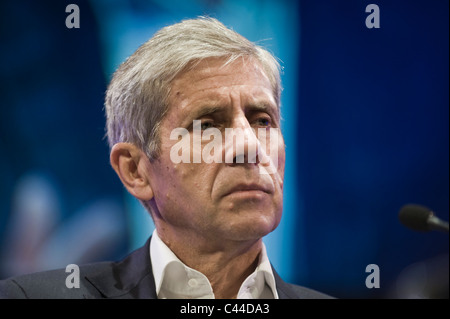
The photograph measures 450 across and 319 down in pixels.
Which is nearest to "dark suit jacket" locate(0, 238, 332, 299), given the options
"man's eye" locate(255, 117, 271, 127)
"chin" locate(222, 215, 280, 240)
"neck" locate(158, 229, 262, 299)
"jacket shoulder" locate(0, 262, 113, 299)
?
"jacket shoulder" locate(0, 262, 113, 299)

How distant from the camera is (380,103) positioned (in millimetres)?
2799

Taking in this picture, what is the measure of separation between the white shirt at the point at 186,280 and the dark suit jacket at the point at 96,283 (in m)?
0.04

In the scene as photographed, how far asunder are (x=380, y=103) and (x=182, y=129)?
4.30 ft

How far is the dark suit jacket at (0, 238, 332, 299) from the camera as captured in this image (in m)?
1.93

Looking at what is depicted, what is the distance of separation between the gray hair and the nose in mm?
259

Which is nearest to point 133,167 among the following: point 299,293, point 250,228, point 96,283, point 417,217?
point 96,283

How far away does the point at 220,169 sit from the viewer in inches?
73.3

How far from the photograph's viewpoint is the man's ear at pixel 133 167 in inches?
81.2

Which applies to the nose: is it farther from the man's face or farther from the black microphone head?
the black microphone head

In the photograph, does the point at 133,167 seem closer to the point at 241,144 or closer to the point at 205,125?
the point at 205,125

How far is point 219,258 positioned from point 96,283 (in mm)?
464

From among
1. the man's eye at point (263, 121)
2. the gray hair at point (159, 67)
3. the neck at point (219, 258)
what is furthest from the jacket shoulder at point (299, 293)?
the gray hair at point (159, 67)

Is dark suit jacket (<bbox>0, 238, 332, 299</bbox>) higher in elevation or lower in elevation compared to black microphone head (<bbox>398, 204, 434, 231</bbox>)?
lower
